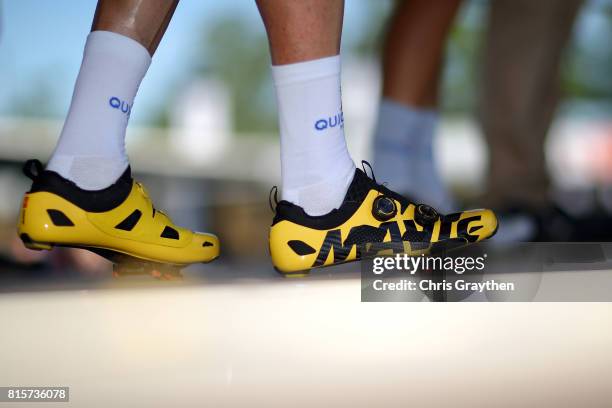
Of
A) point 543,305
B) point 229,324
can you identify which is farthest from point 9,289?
point 543,305

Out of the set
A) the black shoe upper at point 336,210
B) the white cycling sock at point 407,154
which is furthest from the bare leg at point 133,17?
the white cycling sock at point 407,154

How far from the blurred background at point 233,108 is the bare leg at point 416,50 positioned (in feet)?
4.85

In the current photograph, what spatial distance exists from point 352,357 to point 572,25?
2179 mm

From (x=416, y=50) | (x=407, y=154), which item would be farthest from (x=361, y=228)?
(x=416, y=50)

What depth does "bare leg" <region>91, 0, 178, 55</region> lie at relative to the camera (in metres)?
1.10

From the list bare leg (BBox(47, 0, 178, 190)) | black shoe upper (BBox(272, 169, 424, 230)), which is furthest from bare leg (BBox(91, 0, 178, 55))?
black shoe upper (BBox(272, 169, 424, 230))

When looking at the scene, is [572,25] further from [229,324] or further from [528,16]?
[229,324]

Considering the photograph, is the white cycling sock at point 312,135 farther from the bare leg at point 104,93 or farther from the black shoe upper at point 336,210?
the bare leg at point 104,93

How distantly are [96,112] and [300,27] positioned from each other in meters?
0.34

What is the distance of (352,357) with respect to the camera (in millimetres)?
903

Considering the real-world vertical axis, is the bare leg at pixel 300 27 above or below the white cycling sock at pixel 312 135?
above

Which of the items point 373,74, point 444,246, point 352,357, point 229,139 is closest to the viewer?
point 352,357

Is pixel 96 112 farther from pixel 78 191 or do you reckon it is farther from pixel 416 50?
pixel 416 50

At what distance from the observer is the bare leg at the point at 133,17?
1.10 metres
